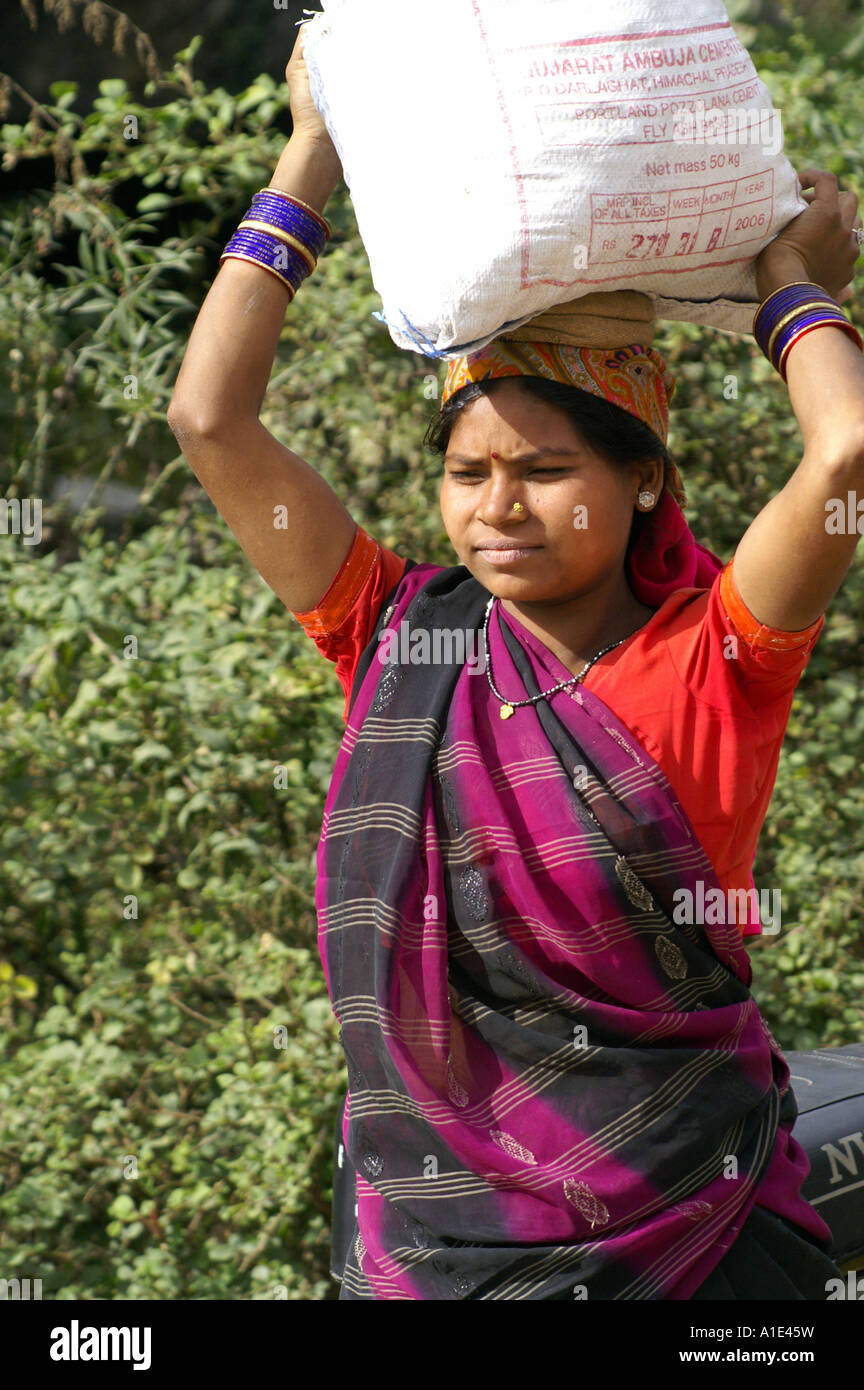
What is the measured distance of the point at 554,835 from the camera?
5.62 feet

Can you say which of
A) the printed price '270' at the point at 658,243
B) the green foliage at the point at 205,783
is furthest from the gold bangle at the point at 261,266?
the green foliage at the point at 205,783

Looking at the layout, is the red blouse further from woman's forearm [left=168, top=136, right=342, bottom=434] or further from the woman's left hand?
woman's forearm [left=168, top=136, right=342, bottom=434]

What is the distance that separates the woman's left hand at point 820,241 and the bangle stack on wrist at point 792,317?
0.04 m

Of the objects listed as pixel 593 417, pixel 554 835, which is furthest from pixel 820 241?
pixel 554 835

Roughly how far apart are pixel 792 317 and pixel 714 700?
459mm

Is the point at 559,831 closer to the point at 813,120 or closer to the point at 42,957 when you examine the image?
the point at 42,957

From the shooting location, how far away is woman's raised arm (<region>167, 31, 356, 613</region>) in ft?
5.95

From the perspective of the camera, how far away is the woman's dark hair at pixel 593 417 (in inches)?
68.4

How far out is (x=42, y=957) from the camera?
3.73m

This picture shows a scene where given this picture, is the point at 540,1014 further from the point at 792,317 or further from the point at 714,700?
the point at 792,317

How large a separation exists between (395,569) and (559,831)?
1.60 feet

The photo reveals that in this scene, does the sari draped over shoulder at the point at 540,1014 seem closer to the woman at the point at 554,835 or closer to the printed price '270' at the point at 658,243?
the woman at the point at 554,835
